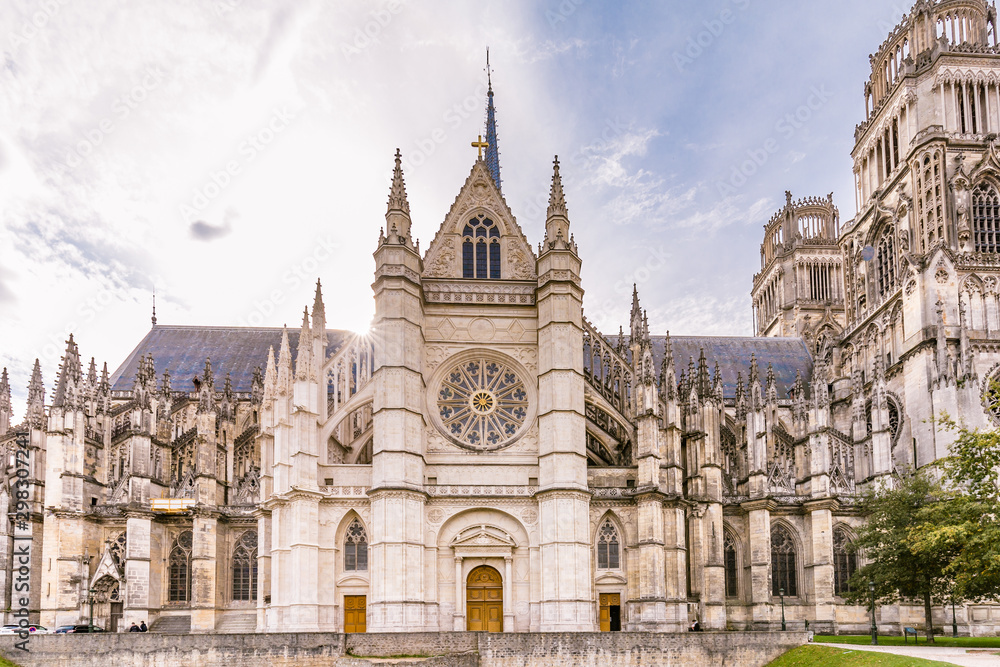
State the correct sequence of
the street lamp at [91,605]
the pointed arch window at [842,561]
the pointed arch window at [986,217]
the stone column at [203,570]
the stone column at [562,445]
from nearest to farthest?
1. the stone column at [562,445]
2. the street lamp at [91,605]
3. the stone column at [203,570]
4. the pointed arch window at [842,561]
5. the pointed arch window at [986,217]

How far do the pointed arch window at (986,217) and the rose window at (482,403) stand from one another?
28542 mm

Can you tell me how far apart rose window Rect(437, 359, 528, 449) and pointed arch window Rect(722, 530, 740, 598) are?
1313cm

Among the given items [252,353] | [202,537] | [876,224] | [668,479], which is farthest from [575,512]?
[876,224]

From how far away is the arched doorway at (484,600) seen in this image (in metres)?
35.3

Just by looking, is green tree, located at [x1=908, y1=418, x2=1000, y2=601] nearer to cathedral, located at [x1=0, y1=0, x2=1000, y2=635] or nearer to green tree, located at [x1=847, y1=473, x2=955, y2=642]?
green tree, located at [x1=847, y1=473, x2=955, y2=642]

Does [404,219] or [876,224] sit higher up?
[876,224]

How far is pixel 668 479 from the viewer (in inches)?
1490

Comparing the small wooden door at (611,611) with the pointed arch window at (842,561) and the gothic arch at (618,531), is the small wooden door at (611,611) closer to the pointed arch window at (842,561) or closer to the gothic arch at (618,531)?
the gothic arch at (618,531)

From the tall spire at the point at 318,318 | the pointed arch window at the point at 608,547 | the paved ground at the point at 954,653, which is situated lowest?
the paved ground at the point at 954,653

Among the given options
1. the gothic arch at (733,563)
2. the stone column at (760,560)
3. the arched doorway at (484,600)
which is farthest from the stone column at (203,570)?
the stone column at (760,560)

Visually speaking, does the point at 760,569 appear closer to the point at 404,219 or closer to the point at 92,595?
the point at 404,219

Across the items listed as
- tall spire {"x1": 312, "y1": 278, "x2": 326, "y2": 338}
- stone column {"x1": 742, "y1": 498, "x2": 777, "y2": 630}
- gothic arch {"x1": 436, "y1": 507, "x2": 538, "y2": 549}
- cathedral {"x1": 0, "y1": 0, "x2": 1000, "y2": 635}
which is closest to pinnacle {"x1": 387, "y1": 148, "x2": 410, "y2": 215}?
cathedral {"x1": 0, "y1": 0, "x2": 1000, "y2": 635}

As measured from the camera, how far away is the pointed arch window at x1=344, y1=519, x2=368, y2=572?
35344 millimetres

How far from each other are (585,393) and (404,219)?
10.7 meters
